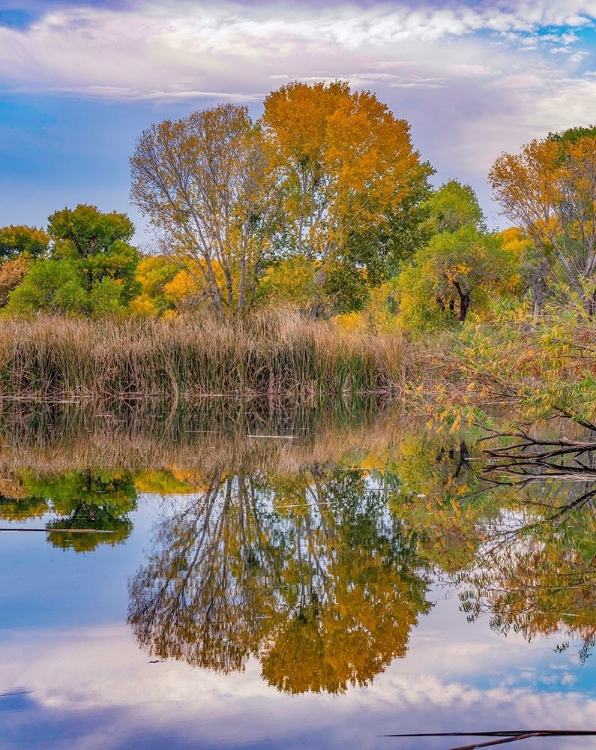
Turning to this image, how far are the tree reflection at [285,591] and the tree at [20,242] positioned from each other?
40135 mm

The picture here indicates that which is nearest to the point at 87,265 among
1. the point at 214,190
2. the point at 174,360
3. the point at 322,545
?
the point at 214,190

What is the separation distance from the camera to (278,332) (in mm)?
16406

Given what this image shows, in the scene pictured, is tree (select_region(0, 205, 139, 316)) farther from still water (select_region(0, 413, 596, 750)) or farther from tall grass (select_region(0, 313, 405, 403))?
still water (select_region(0, 413, 596, 750))

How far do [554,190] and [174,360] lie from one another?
2081 centimetres

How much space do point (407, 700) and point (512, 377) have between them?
4155 millimetres

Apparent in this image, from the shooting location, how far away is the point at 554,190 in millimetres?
32469

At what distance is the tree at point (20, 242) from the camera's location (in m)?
42.8

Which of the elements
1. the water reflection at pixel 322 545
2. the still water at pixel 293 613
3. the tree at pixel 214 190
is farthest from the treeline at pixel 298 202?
the still water at pixel 293 613

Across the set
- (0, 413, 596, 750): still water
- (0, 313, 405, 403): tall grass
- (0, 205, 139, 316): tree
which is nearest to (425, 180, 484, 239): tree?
(0, 205, 139, 316): tree

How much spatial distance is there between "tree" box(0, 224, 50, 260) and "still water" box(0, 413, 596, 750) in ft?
128

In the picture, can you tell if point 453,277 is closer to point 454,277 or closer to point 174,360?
point 454,277

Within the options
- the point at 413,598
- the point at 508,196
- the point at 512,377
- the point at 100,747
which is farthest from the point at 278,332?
the point at 508,196

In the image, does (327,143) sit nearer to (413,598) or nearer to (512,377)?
(512,377)

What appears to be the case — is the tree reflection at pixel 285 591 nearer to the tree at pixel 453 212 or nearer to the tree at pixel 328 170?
the tree at pixel 328 170
